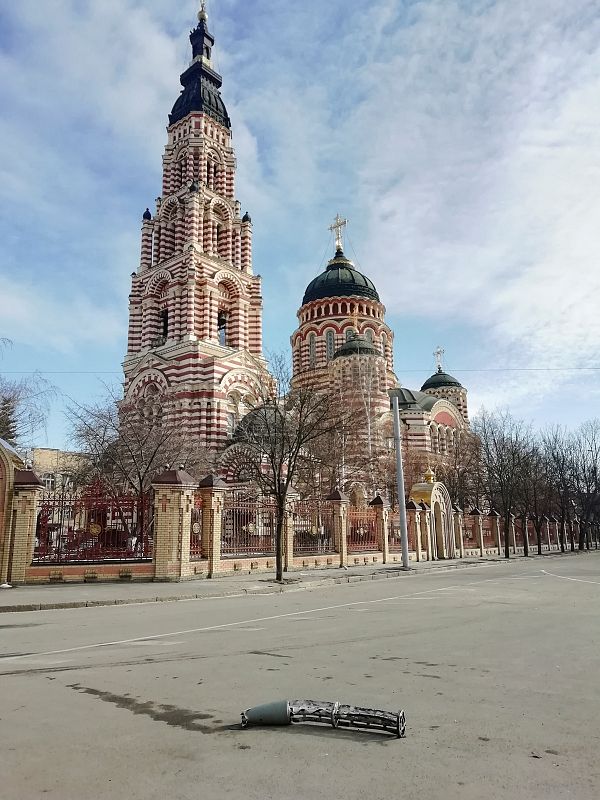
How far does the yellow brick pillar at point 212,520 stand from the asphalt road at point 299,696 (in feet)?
28.2

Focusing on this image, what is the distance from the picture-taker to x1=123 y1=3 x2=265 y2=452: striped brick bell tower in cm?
3728

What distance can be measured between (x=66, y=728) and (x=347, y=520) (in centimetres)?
2019

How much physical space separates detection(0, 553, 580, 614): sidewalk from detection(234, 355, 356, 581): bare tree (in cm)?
103

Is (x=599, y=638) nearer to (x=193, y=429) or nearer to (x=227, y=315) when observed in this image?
(x=193, y=429)

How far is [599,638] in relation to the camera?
7.16 meters

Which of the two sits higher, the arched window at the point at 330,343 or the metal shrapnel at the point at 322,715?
the arched window at the point at 330,343

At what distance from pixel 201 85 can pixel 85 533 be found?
1620 inches

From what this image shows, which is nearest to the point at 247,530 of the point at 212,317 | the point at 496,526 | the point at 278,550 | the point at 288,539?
the point at 288,539

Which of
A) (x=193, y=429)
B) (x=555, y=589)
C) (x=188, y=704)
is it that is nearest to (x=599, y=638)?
(x=188, y=704)

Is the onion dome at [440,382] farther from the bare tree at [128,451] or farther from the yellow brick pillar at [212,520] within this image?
the yellow brick pillar at [212,520]

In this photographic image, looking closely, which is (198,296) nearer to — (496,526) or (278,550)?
(496,526)

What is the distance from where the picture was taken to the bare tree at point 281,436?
60.2 feet

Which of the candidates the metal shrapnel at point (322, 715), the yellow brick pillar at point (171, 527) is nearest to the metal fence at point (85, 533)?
the yellow brick pillar at point (171, 527)

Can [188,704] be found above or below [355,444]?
below
